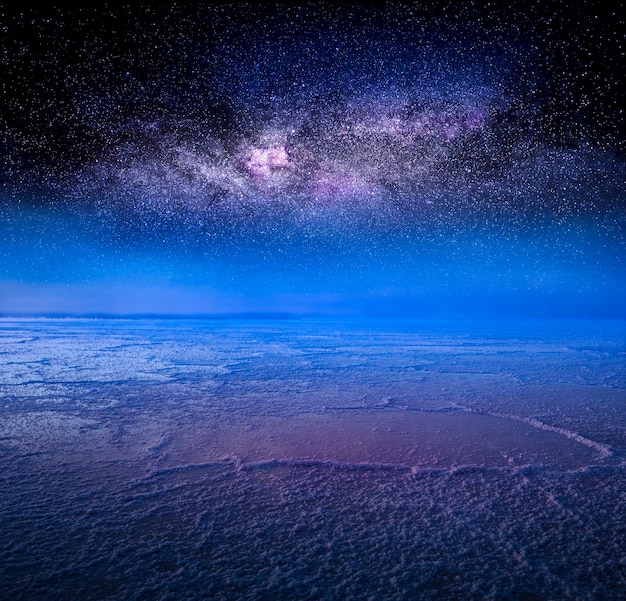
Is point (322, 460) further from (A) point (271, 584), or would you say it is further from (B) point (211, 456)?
(A) point (271, 584)

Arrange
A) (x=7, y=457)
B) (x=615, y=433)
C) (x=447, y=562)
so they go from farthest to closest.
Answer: (x=615, y=433) < (x=7, y=457) < (x=447, y=562)

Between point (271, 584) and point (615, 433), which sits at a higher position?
point (615, 433)

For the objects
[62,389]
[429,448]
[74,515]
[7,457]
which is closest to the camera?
[74,515]

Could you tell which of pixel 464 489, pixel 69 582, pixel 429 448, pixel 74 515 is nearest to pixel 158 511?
pixel 74 515

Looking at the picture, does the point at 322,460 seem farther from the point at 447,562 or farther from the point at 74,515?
the point at 74,515

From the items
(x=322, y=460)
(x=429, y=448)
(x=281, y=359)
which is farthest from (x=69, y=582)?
(x=281, y=359)

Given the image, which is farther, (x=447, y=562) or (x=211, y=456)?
(x=211, y=456)
